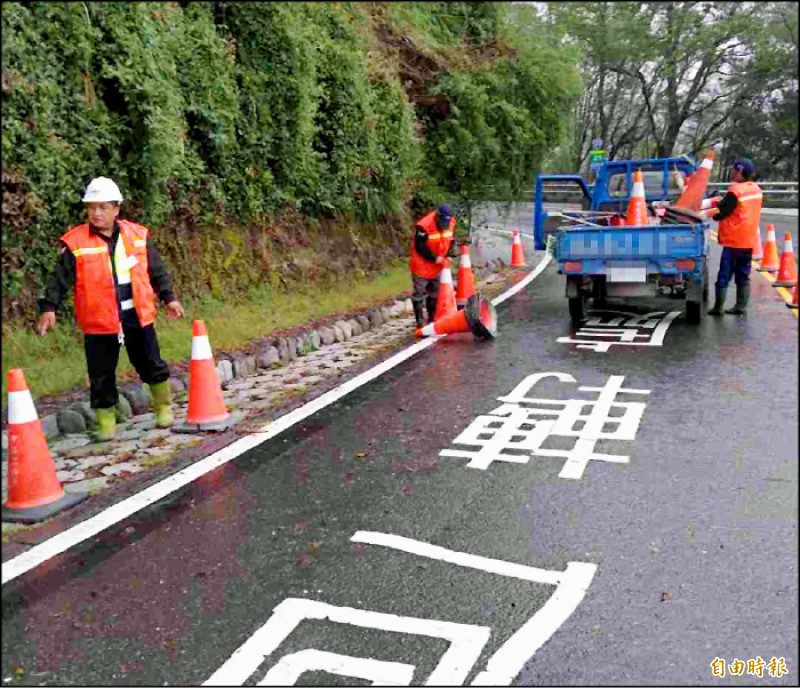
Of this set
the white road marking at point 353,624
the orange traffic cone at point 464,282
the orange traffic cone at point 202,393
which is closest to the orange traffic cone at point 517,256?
the orange traffic cone at point 464,282

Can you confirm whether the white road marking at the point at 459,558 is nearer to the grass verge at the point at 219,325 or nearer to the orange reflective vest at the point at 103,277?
the grass verge at the point at 219,325

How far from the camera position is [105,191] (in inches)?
219

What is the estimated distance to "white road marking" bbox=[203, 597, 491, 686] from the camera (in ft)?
9.95

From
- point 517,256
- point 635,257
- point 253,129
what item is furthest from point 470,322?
point 517,256

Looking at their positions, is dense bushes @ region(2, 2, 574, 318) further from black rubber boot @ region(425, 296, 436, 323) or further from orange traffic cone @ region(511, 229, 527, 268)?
black rubber boot @ region(425, 296, 436, 323)

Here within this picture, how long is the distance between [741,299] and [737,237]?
873mm

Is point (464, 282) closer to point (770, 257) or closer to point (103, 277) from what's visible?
point (103, 277)

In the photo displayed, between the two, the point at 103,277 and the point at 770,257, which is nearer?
the point at 103,277

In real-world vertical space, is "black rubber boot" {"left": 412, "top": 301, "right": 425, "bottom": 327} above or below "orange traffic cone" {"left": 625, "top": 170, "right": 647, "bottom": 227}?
below

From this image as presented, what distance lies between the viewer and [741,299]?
1030 centimetres

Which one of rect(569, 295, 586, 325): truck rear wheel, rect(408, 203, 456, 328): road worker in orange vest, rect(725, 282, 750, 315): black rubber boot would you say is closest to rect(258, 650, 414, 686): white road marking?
rect(408, 203, 456, 328): road worker in orange vest

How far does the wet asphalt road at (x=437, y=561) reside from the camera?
10.2ft

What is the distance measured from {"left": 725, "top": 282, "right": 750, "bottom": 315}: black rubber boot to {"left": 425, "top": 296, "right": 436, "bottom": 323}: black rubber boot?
364 centimetres

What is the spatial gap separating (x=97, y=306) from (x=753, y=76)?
486cm
